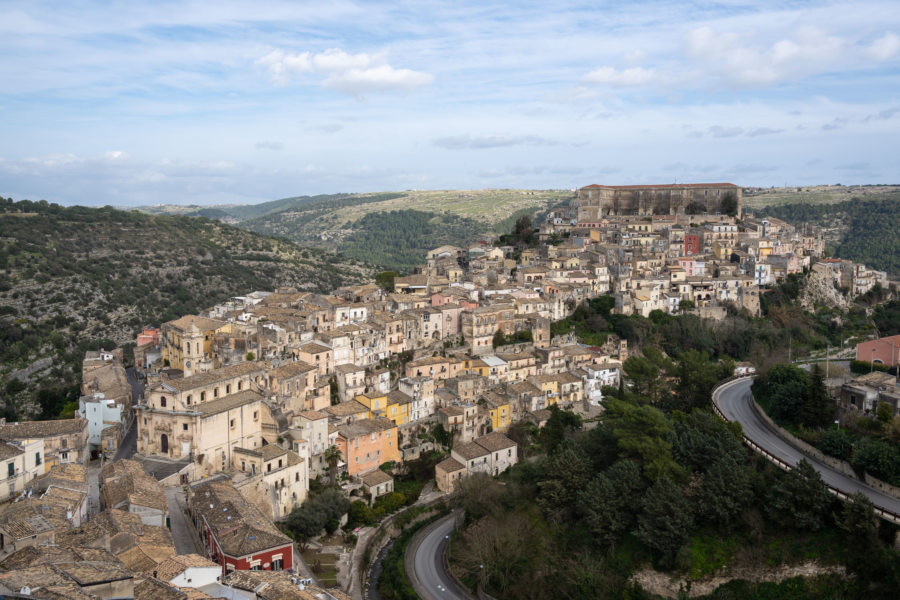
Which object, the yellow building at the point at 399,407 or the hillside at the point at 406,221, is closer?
the yellow building at the point at 399,407

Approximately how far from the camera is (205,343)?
35219mm

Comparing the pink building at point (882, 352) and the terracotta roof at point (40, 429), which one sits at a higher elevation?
the pink building at point (882, 352)

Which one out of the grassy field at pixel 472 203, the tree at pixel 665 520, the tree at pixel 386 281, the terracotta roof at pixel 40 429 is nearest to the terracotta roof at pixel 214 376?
the terracotta roof at pixel 40 429

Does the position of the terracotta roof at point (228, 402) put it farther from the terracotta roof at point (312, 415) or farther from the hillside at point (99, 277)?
the hillside at point (99, 277)

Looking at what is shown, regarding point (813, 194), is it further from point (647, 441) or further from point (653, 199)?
point (647, 441)

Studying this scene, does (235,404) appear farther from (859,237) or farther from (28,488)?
(859,237)

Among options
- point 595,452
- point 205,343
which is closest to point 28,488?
point 205,343

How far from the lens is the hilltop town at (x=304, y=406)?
1872 centimetres

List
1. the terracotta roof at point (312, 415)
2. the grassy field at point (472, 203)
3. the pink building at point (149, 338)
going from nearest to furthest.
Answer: the terracotta roof at point (312, 415) → the pink building at point (149, 338) → the grassy field at point (472, 203)

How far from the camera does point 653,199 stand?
75.6 m

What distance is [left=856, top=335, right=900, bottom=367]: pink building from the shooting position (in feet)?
98.8

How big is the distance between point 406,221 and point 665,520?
13397cm

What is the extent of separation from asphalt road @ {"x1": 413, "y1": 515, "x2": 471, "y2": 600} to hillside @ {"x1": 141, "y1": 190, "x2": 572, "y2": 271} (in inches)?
3302

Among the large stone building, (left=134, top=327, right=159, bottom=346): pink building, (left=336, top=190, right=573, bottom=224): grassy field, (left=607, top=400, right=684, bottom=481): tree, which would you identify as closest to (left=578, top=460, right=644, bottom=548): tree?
(left=607, top=400, right=684, bottom=481): tree
